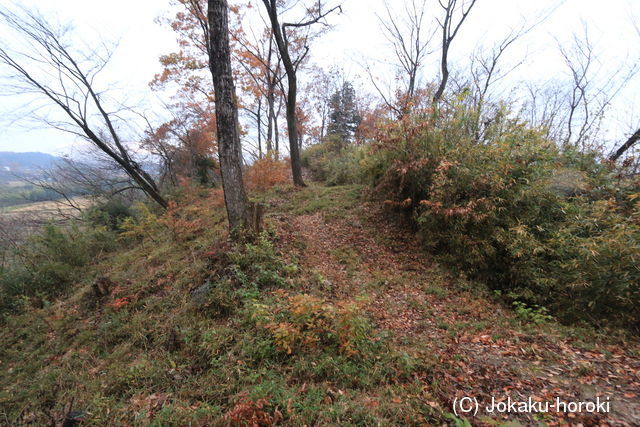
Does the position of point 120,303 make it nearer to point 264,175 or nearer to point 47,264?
point 47,264

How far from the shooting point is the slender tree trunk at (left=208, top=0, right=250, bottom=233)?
4.61m

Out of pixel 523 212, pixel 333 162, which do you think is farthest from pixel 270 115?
pixel 523 212

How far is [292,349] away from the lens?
9.84ft

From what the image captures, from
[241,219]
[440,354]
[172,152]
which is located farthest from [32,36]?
[440,354]

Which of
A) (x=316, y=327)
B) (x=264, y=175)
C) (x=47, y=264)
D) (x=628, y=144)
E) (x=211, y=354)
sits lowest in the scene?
(x=211, y=354)

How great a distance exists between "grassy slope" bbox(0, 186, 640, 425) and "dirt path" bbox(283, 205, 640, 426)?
0.06 ft

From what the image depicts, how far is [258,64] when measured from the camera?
13.8 meters

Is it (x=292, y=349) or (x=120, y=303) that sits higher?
(x=292, y=349)

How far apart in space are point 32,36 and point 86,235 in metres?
6.98

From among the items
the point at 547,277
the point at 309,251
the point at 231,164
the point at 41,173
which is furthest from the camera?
the point at 41,173

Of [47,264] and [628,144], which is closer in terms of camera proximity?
[47,264]

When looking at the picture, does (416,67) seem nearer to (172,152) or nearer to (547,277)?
(547,277)

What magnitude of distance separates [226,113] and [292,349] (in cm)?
438

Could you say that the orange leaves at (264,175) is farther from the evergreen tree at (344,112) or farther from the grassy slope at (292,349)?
the evergreen tree at (344,112)
